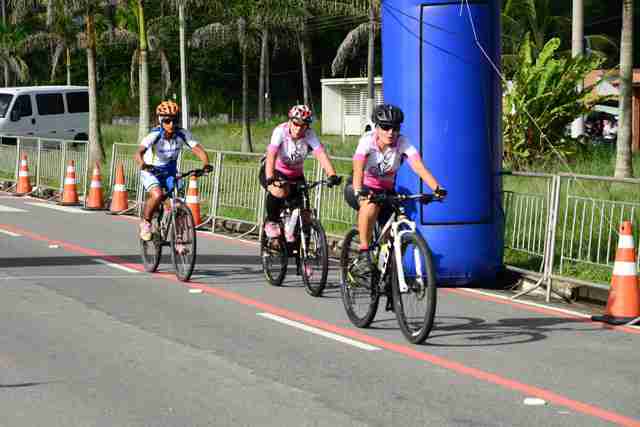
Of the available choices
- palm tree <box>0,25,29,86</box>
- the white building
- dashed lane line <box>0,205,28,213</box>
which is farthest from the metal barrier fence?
palm tree <box>0,25,29,86</box>

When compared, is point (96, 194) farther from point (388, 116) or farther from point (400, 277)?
point (400, 277)

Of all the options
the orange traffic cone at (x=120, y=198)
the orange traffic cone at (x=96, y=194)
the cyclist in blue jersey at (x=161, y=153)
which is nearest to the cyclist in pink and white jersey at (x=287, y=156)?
the cyclist in blue jersey at (x=161, y=153)

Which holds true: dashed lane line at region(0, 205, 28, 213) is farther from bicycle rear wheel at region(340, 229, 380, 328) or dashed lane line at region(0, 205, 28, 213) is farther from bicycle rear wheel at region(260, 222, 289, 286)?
bicycle rear wheel at region(340, 229, 380, 328)

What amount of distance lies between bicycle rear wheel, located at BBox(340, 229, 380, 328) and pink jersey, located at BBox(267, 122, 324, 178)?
5.16 feet

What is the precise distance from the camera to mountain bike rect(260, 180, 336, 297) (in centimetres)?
1100

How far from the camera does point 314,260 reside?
1112 centimetres

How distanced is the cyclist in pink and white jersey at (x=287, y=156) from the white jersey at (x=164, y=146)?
3.93ft

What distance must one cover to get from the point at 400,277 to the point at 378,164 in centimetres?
115

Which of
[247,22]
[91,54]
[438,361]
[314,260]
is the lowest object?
[438,361]

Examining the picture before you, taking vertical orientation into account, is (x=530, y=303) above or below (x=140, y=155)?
below

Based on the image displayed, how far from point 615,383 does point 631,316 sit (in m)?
2.43

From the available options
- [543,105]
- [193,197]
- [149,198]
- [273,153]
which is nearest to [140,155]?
[149,198]

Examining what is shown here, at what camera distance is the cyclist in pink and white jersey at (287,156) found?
10.9 meters

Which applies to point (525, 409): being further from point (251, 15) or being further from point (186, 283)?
point (251, 15)
